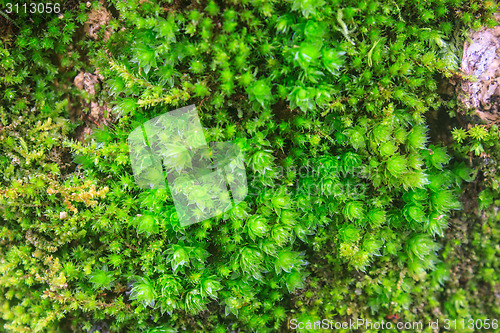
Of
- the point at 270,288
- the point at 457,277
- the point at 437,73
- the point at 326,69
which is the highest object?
the point at 326,69

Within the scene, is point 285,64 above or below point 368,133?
above

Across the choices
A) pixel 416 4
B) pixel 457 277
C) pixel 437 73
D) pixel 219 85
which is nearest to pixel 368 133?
pixel 437 73

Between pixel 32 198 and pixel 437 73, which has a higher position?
pixel 437 73

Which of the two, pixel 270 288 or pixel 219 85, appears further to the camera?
pixel 270 288

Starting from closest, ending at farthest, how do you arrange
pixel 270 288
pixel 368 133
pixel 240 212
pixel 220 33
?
pixel 220 33 → pixel 240 212 → pixel 368 133 → pixel 270 288

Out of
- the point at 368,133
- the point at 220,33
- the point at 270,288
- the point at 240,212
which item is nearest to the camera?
the point at 220,33

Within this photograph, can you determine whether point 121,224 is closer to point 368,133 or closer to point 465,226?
point 368,133

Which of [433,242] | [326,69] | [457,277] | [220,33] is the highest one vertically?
[220,33]

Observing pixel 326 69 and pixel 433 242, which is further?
pixel 433 242

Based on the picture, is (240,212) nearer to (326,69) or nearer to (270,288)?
(270,288)

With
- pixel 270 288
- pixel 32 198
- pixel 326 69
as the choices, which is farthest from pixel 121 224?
pixel 326 69
